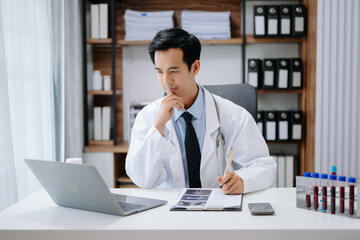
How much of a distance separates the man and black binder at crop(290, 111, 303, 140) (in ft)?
4.17

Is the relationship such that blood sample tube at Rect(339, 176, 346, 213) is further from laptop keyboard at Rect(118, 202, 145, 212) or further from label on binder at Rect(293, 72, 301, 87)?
label on binder at Rect(293, 72, 301, 87)

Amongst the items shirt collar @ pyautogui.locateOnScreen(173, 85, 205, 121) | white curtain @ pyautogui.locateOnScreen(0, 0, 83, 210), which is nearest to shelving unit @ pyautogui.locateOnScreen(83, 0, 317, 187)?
white curtain @ pyautogui.locateOnScreen(0, 0, 83, 210)

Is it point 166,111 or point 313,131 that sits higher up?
point 166,111

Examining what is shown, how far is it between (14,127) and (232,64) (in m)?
1.84

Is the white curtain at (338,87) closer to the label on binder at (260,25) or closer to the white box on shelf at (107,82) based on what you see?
the label on binder at (260,25)

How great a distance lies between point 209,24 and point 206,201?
Result: 6.57ft

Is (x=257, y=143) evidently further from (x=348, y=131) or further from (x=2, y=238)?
(x=348, y=131)

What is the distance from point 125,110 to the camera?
11.0ft

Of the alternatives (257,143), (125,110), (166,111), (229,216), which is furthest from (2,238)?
(125,110)

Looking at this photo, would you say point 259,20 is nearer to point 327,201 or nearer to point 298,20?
point 298,20

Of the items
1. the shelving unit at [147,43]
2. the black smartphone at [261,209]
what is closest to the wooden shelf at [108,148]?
the shelving unit at [147,43]

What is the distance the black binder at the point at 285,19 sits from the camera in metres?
2.93

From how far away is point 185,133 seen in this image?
5.77ft

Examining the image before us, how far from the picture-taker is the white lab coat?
1.58 meters
